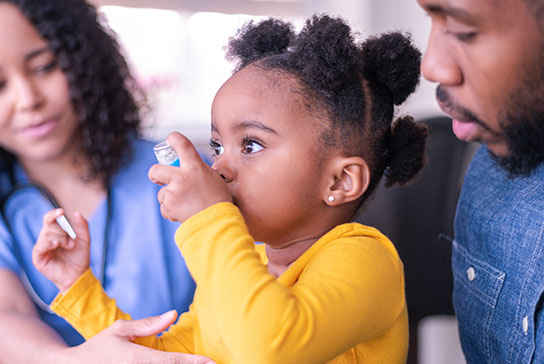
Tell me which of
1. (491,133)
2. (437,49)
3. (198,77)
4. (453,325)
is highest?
(437,49)

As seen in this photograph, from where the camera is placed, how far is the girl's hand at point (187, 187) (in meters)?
0.75

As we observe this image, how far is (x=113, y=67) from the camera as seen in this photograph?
136cm

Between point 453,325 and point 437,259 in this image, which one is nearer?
point 437,259

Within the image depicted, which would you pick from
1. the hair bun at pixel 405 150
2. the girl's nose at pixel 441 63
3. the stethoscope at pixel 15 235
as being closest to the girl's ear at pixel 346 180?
the hair bun at pixel 405 150

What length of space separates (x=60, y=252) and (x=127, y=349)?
0.79 ft

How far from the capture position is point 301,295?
71 centimetres

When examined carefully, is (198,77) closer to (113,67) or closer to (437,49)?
(113,67)

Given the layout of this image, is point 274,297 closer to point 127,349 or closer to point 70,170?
point 127,349

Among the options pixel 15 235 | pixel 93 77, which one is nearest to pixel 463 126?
pixel 93 77

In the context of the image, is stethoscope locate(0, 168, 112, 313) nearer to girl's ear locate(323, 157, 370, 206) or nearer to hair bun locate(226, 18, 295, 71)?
hair bun locate(226, 18, 295, 71)

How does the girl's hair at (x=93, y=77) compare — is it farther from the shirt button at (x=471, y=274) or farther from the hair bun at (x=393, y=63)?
the shirt button at (x=471, y=274)

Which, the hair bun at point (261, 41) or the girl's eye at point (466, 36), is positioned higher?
Result: the girl's eye at point (466, 36)

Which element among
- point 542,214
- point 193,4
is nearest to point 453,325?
point 542,214

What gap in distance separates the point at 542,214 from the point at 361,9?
220cm
